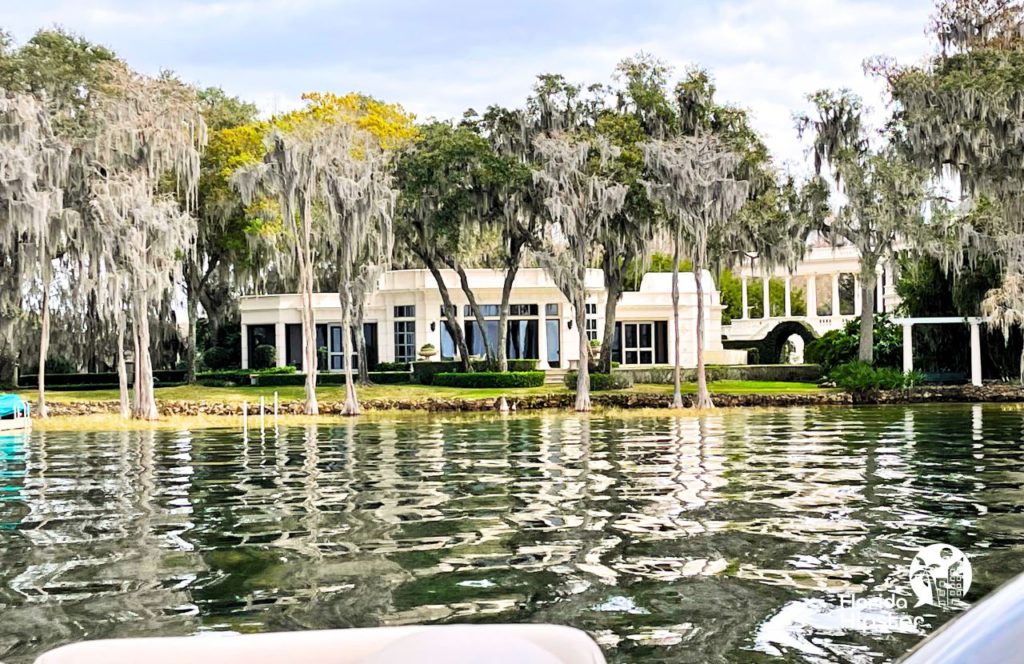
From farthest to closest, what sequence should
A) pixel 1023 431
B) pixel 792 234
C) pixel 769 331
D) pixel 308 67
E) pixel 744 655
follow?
pixel 769 331
pixel 308 67
pixel 792 234
pixel 1023 431
pixel 744 655

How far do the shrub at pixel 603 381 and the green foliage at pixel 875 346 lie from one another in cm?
656

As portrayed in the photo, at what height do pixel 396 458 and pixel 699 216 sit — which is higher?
pixel 699 216

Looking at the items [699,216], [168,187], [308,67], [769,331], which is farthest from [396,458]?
[769,331]

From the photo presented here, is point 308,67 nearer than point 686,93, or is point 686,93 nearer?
point 686,93

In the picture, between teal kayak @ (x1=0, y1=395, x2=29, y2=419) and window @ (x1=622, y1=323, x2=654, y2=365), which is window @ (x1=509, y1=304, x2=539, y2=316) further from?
teal kayak @ (x1=0, y1=395, x2=29, y2=419)

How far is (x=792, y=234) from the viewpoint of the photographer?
3166cm

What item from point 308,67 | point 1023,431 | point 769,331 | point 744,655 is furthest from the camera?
point 769,331

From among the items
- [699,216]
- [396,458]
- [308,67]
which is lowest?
[396,458]

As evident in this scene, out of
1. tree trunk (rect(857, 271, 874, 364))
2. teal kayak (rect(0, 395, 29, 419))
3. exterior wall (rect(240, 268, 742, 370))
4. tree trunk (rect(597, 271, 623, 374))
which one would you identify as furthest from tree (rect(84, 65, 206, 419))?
tree trunk (rect(857, 271, 874, 364))

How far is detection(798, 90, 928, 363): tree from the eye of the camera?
92.4 feet

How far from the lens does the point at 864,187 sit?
28.8m

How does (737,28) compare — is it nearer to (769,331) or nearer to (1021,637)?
(769,331)

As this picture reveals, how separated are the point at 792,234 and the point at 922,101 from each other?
219 inches

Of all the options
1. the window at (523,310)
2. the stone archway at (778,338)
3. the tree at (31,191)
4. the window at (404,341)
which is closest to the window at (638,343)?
the window at (523,310)
